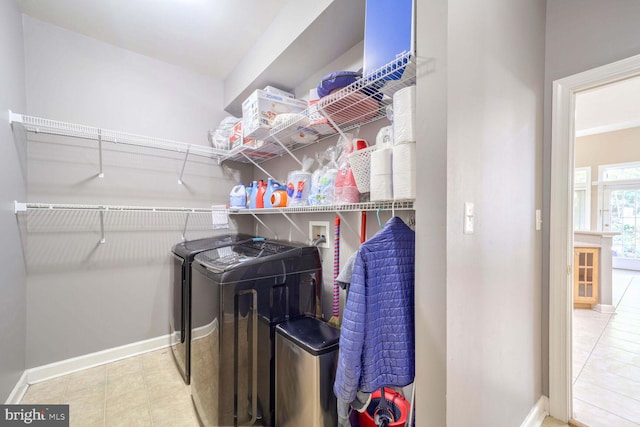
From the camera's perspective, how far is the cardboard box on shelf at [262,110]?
1860 millimetres

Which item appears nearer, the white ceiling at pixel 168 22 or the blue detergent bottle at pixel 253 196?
the white ceiling at pixel 168 22

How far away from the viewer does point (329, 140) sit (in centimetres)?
190

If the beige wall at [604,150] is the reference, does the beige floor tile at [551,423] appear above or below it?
below

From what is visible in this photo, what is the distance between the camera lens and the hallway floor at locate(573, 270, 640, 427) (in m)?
1.61

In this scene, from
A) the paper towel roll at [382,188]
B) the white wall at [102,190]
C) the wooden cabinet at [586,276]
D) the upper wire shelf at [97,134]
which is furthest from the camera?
the wooden cabinet at [586,276]

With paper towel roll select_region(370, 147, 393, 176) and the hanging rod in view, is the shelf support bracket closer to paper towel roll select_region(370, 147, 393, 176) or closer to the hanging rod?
the hanging rod

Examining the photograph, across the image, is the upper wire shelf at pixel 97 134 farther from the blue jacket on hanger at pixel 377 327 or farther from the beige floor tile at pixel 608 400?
the beige floor tile at pixel 608 400

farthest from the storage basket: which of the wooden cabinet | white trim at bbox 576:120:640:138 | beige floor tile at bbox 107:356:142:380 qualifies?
white trim at bbox 576:120:640:138

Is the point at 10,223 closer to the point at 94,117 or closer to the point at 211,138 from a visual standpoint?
the point at 94,117

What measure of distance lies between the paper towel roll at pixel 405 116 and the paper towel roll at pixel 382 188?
14 centimetres

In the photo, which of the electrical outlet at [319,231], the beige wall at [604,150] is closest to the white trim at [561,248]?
the electrical outlet at [319,231]

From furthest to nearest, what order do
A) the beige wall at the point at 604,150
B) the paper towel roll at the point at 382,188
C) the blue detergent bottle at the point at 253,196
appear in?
1. the beige wall at the point at 604,150
2. the blue detergent bottle at the point at 253,196
3. the paper towel roll at the point at 382,188

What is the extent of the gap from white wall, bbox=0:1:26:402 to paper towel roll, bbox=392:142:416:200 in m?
2.20

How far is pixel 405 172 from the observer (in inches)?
38.1
